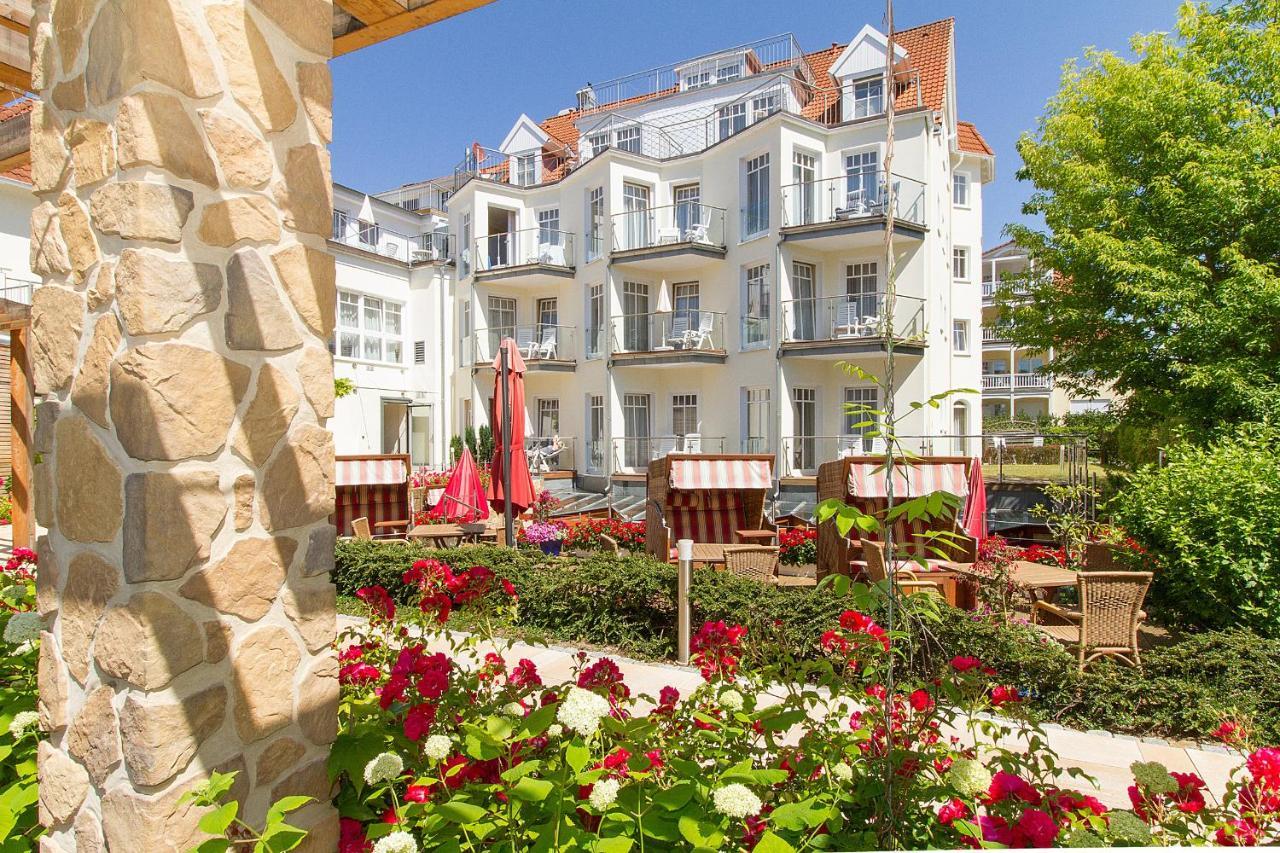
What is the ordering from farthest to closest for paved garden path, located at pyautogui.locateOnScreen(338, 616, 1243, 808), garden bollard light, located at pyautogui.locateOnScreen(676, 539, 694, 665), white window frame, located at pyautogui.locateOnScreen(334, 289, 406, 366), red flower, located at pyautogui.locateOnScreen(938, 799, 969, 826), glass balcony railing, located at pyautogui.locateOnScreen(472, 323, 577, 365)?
white window frame, located at pyautogui.locateOnScreen(334, 289, 406, 366)
glass balcony railing, located at pyautogui.locateOnScreen(472, 323, 577, 365)
garden bollard light, located at pyautogui.locateOnScreen(676, 539, 694, 665)
paved garden path, located at pyautogui.locateOnScreen(338, 616, 1243, 808)
red flower, located at pyautogui.locateOnScreen(938, 799, 969, 826)

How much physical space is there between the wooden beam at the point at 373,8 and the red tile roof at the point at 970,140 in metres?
23.8

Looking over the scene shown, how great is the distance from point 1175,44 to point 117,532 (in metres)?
18.4

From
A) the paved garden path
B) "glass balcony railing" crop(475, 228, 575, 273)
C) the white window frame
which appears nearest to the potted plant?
the paved garden path

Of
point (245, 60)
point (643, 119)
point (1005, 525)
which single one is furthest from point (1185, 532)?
point (643, 119)

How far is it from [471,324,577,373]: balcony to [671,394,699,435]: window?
11.0 ft

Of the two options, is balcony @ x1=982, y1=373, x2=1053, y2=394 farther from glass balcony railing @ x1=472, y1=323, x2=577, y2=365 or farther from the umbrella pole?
the umbrella pole

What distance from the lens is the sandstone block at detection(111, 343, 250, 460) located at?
176cm

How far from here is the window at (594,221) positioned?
68.4 feet

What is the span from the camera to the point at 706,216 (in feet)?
63.9

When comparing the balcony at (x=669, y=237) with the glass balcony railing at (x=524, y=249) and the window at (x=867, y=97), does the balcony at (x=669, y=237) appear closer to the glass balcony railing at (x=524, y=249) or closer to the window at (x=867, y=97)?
the glass balcony railing at (x=524, y=249)

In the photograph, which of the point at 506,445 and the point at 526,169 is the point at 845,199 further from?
the point at 506,445

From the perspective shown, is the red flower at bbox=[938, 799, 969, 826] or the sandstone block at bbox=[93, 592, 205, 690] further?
the red flower at bbox=[938, 799, 969, 826]

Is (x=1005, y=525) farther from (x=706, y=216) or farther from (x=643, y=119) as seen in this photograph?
(x=643, y=119)

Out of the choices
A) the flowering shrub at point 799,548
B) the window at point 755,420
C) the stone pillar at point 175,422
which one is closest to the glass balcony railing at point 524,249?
the window at point 755,420
